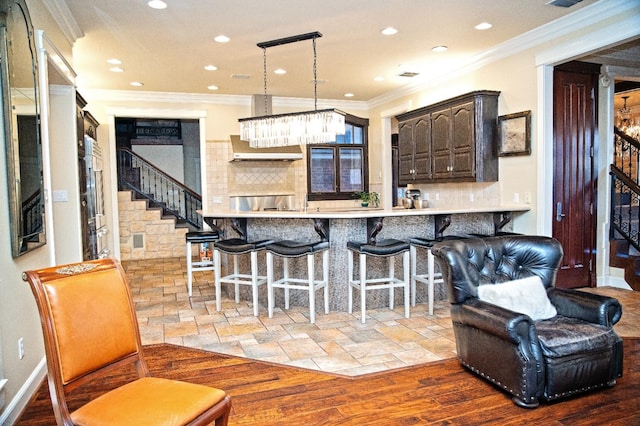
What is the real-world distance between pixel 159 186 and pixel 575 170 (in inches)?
327

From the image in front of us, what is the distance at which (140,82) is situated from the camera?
6734 millimetres

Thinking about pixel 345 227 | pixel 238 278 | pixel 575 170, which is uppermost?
pixel 575 170

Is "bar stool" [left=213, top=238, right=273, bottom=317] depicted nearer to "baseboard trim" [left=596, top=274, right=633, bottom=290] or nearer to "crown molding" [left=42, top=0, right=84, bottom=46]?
"crown molding" [left=42, top=0, right=84, bottom=46]

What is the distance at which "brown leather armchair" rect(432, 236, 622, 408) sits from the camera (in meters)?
2.57

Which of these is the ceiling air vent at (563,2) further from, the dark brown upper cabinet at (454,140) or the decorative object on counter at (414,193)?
the decorative object on counter at (414,193)

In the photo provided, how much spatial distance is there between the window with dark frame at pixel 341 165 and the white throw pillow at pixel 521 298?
572 centimetres

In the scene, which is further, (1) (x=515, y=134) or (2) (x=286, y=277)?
(1) (x=515, y=134)

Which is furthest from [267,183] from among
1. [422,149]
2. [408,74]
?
[408,74]

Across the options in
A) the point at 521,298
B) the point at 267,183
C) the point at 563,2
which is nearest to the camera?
the point at 521,298

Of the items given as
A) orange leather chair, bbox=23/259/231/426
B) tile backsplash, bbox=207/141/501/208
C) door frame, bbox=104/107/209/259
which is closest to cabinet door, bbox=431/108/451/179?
tile backsplash, bbox=207/141/501/208

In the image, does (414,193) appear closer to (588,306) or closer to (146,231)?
(588,306)

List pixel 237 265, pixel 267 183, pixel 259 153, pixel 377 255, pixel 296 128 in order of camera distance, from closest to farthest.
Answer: pixel 377 255
pixel 296 128
pixel 237 265
pixel 259 153
pixel 267 183

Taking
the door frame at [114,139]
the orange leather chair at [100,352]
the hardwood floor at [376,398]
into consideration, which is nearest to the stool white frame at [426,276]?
the hardwood floor at [376,398]

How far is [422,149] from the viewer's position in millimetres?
6555
